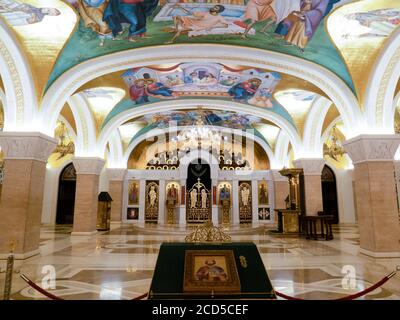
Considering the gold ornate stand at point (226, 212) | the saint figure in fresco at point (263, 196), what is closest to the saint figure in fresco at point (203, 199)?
the gold ornate stand at point (226, 212)

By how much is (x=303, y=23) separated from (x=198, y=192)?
13510mm

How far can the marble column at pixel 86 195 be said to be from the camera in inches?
422

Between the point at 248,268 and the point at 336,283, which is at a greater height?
the point at 248,268

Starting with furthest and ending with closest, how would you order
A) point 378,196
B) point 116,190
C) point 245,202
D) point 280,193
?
point 245,202 → point 280,193 → point 116,190 → point 378,196

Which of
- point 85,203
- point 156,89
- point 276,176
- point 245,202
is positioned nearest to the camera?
point 156,89

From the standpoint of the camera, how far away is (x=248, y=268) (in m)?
2.79

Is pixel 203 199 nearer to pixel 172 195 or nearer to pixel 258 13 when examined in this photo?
pixel 172 195

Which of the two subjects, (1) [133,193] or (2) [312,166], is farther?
(1) [133,193]

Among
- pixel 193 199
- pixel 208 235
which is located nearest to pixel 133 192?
pixel 193 199

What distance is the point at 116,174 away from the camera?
1614 centimetres

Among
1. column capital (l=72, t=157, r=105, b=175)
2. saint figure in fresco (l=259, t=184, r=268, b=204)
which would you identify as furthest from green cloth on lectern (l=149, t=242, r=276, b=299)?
saint figure in fresco (l=259, t=184, r=268, b=204)
